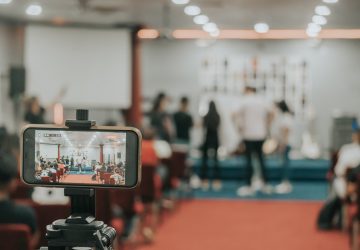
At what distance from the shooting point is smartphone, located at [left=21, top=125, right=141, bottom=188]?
185 cm

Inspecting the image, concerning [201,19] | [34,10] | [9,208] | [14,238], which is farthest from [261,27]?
[14,238]

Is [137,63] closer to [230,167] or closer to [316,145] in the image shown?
[230,167]

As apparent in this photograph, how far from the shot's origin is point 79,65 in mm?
10719

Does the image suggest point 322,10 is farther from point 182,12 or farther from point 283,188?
point 283,188

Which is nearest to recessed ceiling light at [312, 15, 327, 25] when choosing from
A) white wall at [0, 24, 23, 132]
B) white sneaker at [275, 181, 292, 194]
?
white sneaker at [275, 181, 292, 194]

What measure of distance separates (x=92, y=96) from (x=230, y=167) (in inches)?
99.8

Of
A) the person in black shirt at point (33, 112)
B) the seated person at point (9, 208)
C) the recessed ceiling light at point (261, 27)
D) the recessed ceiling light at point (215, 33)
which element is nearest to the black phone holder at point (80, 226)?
the seated person at point (9, 208)

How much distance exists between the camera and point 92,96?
1080 cm

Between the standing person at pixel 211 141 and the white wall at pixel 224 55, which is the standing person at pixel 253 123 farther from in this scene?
the white wall at pixel 224 55

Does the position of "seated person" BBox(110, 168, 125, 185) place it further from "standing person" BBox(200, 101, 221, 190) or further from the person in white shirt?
"standing person" BBox(200, 101, 221, 190)

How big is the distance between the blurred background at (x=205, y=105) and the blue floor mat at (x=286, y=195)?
3 centimetres

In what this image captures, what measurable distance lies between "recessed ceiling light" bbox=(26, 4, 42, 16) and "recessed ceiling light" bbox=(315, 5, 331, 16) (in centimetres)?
368

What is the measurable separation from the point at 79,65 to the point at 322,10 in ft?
15.0

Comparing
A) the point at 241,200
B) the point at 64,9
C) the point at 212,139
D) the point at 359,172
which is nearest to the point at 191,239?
the point at 359,172
